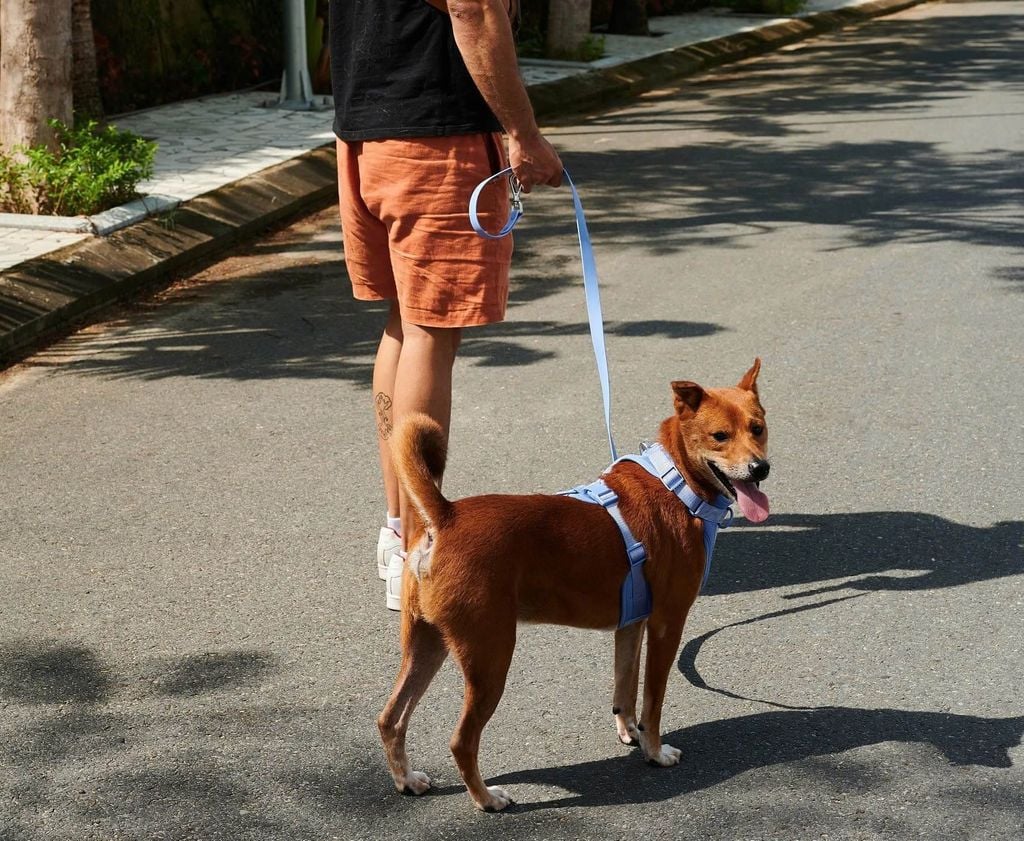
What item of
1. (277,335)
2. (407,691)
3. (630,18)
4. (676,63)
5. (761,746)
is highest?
(630,18)

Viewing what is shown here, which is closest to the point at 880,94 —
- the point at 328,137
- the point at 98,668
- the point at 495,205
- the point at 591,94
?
the point at 591,94

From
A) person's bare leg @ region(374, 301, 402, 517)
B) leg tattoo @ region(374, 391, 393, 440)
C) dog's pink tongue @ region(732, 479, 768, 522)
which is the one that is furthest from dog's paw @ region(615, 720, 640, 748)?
leg tattoo @ region(374, 391, 393, 440)

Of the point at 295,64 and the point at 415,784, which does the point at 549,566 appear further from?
the point at 295,64

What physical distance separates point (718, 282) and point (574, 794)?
16.9 ft

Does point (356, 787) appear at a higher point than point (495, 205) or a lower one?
lower

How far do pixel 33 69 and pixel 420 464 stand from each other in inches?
254

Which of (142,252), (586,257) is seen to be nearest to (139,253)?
(142,252)

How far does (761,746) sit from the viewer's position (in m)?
3.53

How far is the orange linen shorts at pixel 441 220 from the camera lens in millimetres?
4016

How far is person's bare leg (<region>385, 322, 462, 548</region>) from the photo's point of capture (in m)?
4.15

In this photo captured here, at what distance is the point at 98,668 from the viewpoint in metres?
3.91

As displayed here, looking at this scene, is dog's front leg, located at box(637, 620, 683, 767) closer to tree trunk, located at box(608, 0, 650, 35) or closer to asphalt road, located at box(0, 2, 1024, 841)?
asphalt road, located at box(0, 2, 1024, 841)

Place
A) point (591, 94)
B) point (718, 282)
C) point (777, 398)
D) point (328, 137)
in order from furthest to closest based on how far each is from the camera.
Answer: point (591, 94), point (328, 137), point (718, 282), point (777, 398)

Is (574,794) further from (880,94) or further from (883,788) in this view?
(880,94)
